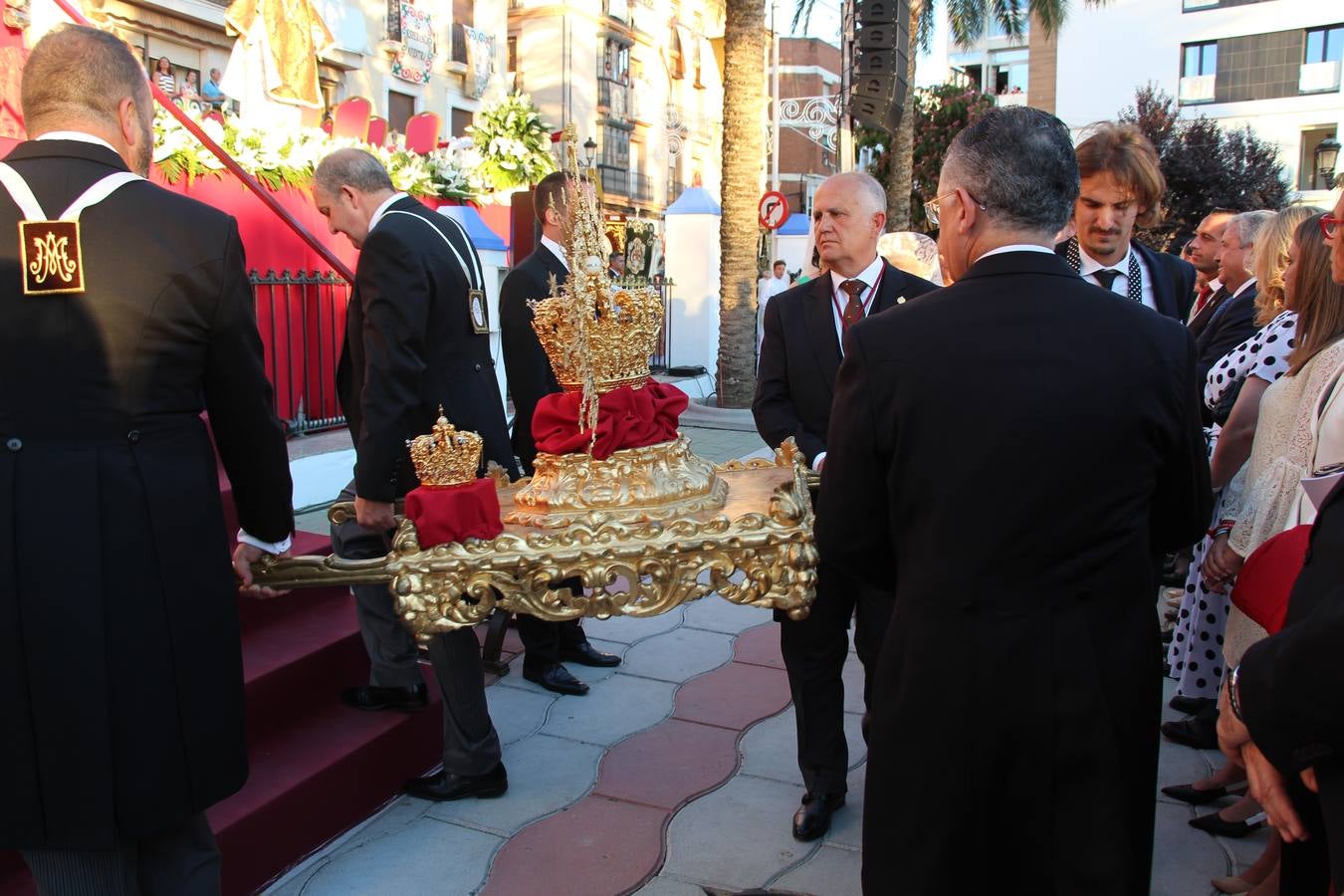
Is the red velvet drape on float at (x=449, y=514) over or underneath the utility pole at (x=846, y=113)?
underneath

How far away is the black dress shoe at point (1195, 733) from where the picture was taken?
3637 millimetres

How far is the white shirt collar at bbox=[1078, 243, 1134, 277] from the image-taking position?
10.6 ft

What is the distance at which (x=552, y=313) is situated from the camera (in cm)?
282

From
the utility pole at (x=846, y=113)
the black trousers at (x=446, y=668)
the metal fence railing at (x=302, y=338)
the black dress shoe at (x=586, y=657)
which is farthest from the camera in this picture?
the utility pole at (x=846, y=113)

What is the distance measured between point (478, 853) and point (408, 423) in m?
1.26

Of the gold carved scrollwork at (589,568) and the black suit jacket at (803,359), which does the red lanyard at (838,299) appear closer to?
the black suit jacket at (803,359)

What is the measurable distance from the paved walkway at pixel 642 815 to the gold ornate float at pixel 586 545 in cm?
82

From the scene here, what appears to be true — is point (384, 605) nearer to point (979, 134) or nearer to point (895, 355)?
point (895, 355)

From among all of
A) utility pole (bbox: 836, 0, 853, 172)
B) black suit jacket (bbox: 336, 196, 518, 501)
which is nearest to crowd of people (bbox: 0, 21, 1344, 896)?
black suit jacket (bbox: 336, 196, 518, 501)

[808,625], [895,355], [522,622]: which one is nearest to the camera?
→ [895,355]

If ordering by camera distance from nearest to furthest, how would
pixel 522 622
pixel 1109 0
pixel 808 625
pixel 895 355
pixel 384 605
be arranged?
pixel 895 355 < pixel 808 625 < pixel 384 605 < pixel 522 622 < pixel 1109 0

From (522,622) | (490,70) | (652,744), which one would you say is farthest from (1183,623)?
(490,70)

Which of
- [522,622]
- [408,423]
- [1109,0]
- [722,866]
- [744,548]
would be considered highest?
[1109,0]

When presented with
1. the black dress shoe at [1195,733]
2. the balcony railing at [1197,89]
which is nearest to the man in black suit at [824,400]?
the black dress shoe at [1195,733]
